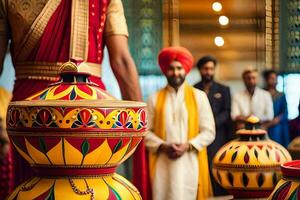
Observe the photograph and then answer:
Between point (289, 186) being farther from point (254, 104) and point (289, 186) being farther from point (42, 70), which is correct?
point (254, 104)

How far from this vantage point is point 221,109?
5113mm

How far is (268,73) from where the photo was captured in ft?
20.0

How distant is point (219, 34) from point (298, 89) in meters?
0.95

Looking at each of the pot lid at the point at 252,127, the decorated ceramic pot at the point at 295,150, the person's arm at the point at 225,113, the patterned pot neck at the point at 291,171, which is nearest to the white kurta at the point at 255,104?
the person's arm at the point at 225,113

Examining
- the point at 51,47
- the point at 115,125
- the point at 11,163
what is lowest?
the point at 11,163

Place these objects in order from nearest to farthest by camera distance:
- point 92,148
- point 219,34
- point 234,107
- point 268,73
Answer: point 92,148 → point 234,107 → point 268,73 → point 219,34

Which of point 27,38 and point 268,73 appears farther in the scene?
point 268,73

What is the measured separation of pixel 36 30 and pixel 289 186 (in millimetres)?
813

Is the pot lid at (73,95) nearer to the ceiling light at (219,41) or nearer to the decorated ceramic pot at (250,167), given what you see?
the decorated ceramic pot at (250,167)

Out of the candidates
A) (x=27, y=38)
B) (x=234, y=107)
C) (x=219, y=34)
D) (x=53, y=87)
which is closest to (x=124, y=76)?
(x=27, y=38)

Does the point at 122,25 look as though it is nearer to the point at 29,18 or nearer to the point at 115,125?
the point at 29,18

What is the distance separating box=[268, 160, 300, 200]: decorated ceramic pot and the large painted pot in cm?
24

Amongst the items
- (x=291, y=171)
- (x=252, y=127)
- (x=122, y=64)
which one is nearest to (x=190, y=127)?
(x=252, y=127)

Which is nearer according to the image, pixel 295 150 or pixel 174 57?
pixel 295 150
